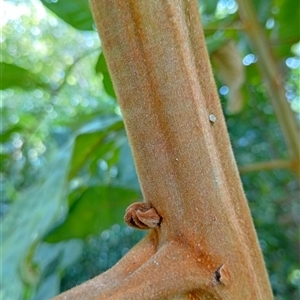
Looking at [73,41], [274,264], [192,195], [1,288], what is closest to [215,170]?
[192,195]

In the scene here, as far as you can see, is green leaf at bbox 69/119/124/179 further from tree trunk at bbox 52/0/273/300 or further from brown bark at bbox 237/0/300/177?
tree trunk at bbox 52/0/273/300

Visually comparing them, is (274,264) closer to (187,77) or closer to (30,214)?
(30,214)

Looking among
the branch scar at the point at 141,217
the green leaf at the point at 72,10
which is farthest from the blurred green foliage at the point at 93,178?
the branch scar at the point at 141,217

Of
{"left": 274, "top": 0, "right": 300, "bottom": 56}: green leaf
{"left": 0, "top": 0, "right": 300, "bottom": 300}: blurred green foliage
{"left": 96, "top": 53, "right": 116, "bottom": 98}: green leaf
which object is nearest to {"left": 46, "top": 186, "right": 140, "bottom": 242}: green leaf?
{"left": 0, "top": 0, "right": 300, "bottom": 300}: blurred green foliage

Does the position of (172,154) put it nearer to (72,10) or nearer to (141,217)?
(141,217)

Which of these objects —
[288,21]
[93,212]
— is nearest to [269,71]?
[288,21]

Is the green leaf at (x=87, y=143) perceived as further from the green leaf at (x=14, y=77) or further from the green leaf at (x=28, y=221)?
the green leaf at (x=14, y=77)
